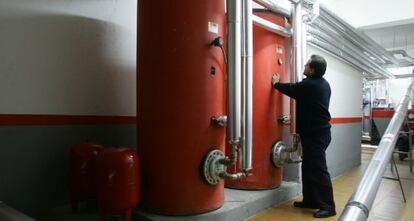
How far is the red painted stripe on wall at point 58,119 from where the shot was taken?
5.96 feet

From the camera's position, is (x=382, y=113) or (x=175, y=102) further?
(x=382, y=113)

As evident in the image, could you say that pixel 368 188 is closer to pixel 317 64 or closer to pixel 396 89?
pixel 317 64

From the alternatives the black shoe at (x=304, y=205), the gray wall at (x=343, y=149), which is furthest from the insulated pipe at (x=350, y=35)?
the black shoe at (x=304, y=205)

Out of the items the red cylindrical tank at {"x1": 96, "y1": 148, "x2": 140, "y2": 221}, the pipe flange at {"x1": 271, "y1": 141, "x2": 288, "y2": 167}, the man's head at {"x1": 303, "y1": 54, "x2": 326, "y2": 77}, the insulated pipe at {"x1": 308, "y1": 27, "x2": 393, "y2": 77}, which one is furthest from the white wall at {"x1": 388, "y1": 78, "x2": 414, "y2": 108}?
the red cylindrical tank at {"x1": 96, "y1": 148, "x2": 140, "y2": 221}

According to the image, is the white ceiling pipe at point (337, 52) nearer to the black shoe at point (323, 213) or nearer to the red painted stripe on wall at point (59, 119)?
the black shoe at point (323, 213)

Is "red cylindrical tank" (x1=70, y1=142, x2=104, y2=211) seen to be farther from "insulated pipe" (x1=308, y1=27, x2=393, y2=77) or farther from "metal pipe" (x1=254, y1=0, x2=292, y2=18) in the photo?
"insulated pipe" (x1=308, y1=27, x2=393, y2=77)

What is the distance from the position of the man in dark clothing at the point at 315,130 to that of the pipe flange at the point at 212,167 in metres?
0.88

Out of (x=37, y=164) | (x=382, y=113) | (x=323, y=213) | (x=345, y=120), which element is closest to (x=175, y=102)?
(x=37, y=164)

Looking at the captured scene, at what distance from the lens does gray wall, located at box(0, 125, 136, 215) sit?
5.99ft

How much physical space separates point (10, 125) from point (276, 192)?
81.9 inches

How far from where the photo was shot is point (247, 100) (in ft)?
7.01

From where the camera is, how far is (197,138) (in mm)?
1989

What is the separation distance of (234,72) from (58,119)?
46.5 inches

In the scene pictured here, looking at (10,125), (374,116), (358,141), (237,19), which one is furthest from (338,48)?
(374,116)
